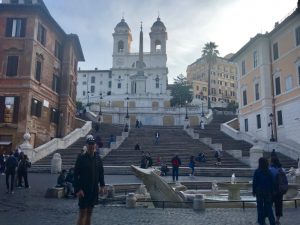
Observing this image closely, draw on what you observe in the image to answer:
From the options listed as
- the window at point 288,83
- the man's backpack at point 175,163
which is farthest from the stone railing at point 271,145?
the man's backpack at point 175,163

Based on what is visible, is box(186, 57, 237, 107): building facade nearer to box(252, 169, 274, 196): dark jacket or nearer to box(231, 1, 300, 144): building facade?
box(231, 1, 300, 144): building facade

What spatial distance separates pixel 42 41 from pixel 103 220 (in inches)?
1172

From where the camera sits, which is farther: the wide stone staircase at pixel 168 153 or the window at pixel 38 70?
the window at pixel 38 70

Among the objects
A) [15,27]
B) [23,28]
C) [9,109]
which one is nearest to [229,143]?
[9,109]

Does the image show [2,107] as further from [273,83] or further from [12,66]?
[273,83]

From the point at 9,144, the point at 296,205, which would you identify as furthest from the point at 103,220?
the point at 9,144

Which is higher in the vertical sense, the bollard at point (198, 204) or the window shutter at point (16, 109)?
the window shutter at point (16, 109)

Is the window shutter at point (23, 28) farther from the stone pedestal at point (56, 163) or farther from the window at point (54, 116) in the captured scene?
the stone pedestal at point (56, 163)

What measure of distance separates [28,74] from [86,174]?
28.3 m

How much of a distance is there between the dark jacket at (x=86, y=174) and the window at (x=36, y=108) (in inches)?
1085

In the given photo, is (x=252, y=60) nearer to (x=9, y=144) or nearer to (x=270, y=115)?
(x=270, y=115)

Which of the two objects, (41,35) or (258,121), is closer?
(41,35)

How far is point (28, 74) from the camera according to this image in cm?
3167

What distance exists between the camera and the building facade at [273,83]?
1255 inches
